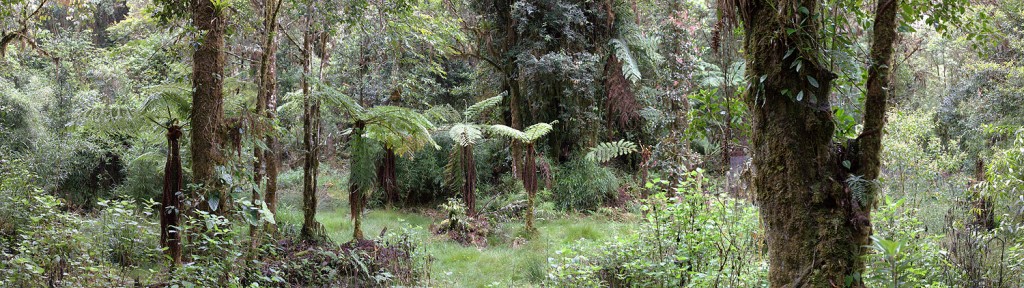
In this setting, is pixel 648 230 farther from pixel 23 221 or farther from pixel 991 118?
pixel 991 118

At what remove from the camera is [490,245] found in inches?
342

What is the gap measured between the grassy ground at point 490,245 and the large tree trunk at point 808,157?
3.00m

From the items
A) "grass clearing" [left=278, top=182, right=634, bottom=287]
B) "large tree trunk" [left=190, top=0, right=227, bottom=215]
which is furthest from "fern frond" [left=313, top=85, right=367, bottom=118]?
"large tree trunk" [left=190, top=0, right=227, bottom=215]

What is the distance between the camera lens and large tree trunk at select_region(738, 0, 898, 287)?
288cm

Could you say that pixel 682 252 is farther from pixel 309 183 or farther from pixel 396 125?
pixel 309 183

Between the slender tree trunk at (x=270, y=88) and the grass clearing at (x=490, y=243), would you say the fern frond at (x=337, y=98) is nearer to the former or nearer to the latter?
the slender tree trunk at (x=270, y=88)

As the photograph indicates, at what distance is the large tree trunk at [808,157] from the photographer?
9.43 feet

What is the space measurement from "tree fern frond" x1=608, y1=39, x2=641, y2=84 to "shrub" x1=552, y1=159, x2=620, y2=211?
1826 millimetres

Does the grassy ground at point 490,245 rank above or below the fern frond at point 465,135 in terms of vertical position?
below

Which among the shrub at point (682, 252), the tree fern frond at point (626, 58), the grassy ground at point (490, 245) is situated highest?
the tree fern frond at point (626, 58)

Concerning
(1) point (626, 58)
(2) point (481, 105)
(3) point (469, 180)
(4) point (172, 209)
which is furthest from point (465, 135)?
(4) point (172, 209)

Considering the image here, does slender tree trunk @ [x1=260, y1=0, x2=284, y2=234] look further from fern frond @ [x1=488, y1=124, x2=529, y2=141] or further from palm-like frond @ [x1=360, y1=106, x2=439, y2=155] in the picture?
fern frond @ [x1=488, y1=124, x2=529, y2=141]

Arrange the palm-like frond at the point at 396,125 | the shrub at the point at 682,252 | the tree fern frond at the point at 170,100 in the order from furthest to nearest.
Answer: the palm-like frond at the point at 396,125, the tree fern frond at the point at 170,100, the shrub at the point at 682,252

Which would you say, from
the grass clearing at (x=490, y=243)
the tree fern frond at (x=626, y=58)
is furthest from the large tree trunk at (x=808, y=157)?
the tree fern frond at (x=626, y=58)
